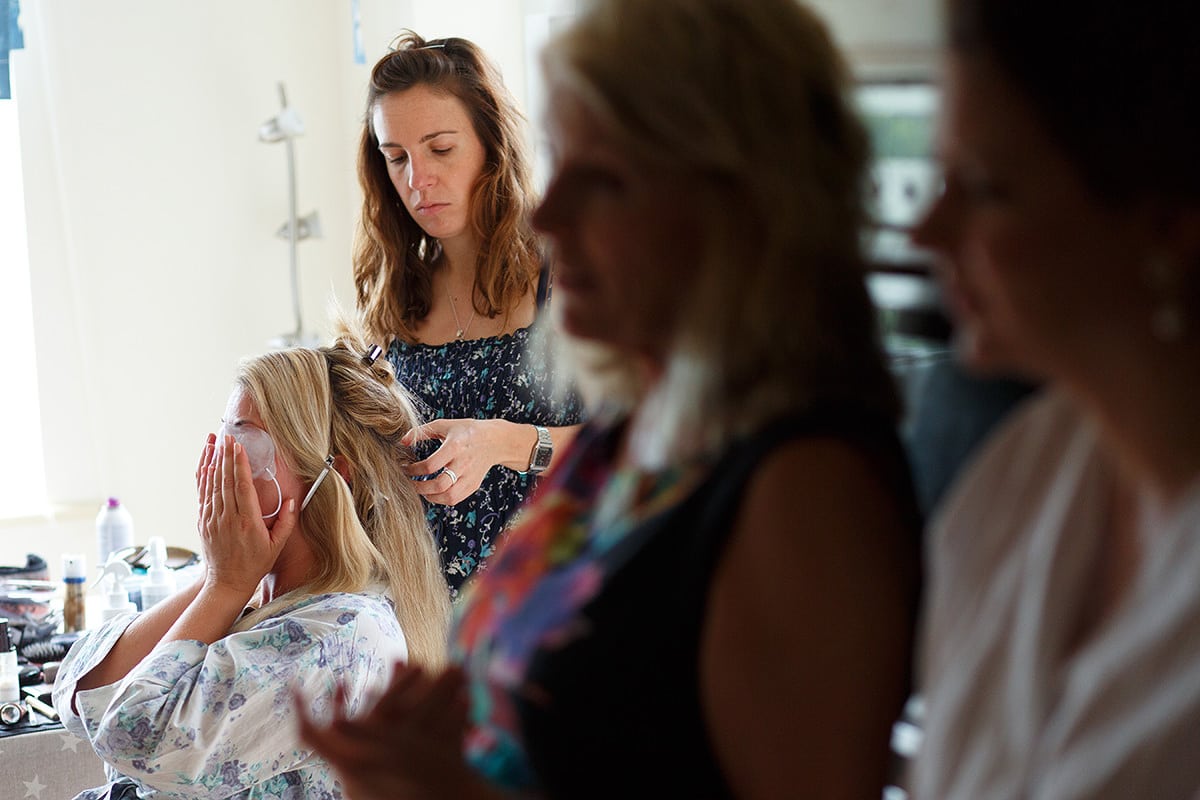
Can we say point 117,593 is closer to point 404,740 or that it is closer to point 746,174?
point 404,740

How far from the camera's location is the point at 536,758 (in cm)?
76

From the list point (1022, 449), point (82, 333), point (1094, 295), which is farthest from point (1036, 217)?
point (82, 333)

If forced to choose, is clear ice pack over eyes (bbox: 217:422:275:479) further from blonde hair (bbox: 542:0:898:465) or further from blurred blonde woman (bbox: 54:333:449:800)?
blonde hair (bbox: 542:0:898:465)

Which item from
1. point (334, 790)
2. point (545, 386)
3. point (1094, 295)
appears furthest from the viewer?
point (545, 386)

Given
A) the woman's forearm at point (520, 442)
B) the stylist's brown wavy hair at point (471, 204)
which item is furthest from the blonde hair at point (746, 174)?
the stylist's brown wavy hair at point (471, 204)

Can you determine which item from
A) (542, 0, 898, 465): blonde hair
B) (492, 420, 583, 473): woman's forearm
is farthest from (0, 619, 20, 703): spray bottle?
(542, 0, 898, 465): blonde hair

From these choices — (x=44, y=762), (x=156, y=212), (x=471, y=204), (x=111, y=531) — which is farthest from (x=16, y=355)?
(x=471, y=204)

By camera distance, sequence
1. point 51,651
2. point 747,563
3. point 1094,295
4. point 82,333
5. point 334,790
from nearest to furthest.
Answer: point 1094,295, point 747,563, point 334,790, point 51,651, point 82,333

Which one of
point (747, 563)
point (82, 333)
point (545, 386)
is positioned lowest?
point (82, 333)

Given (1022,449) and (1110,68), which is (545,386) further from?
(1110,68)

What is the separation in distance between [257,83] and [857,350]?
368 cm

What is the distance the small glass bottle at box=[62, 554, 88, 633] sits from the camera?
254 cm

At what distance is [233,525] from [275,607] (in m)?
0.14

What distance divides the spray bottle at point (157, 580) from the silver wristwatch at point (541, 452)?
0.89m
